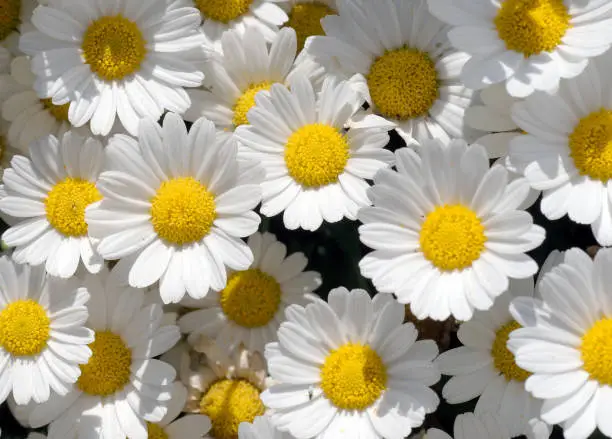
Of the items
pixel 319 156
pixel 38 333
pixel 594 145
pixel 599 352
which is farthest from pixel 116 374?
pixel 594 145

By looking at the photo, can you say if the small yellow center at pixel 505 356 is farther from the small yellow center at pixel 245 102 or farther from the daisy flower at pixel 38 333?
the daisy flower at pixel 38 333

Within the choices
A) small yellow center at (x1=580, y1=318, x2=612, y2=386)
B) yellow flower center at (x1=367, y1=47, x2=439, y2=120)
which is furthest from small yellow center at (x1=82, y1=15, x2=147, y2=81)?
small yellow center at (x1=580, y1=318, x2=612, y2=386)

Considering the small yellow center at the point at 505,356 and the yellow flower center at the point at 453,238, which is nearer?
the yellow flower center at the point at 453,238

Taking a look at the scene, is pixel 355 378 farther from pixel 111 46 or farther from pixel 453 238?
pixel 111 46

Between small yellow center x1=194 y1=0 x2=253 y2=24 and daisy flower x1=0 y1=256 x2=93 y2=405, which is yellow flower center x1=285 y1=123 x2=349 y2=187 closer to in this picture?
small yellow center x1=194 y1=0 x2=253 y2=24

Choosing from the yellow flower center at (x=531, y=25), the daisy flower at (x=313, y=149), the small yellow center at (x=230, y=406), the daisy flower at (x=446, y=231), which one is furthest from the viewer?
the small yellow center at (x=230, y=406)

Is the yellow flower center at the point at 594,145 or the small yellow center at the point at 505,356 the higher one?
the yellow flower center at the point at 594,145

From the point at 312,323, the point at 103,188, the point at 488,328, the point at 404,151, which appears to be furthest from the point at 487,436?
the point at 103,188

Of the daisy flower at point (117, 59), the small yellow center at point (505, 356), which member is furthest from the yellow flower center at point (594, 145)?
the daisy flower at point (117, 59)
